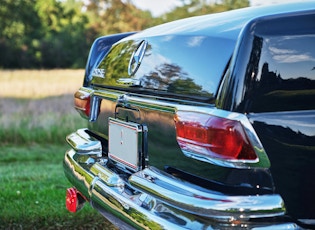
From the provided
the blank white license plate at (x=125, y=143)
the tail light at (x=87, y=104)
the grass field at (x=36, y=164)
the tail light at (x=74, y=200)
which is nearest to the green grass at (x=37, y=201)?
the grass field at (x=36, y=164)

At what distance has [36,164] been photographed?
273 inches

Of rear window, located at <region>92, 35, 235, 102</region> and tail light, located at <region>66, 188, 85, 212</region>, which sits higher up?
rear window, located at <region>92, 35, 235, 102</region>

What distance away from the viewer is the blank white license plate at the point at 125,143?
2.77 meters

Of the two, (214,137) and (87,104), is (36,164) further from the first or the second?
(214,137)

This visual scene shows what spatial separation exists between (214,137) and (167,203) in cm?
39

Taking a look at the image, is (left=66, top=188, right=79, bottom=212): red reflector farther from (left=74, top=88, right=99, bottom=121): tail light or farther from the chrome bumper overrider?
(left=74, top=88, right=99, bottom=121): tail light

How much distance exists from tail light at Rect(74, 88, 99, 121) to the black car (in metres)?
0.82

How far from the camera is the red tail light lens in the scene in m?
2.03

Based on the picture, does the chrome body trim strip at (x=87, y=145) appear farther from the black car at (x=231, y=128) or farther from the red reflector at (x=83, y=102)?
the black car at (x=231, y=128)

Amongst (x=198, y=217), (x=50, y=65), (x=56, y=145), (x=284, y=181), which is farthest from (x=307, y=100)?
(x=50, y=65)

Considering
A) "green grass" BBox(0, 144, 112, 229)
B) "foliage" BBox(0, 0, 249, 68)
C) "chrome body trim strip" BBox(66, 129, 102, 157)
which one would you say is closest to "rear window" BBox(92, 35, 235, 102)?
"chrome body trim strip" BBox(66, 129, 102, 157)

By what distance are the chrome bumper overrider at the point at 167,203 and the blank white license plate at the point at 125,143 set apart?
94mm

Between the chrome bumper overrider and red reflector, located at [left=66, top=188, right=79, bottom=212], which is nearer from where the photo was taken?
the chrome bumper overrider

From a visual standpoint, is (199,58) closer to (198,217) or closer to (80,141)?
(198,217)
